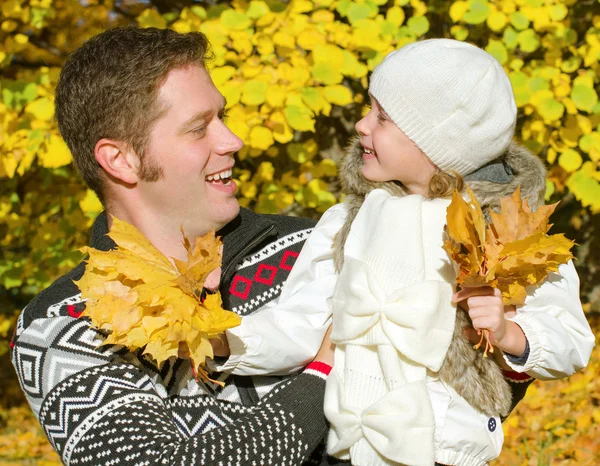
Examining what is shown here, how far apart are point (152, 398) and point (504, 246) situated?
1.00 m

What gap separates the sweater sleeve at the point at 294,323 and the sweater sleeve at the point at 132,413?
0.08 m

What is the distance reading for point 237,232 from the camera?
8.10 ft

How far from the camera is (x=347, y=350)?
2121 mm

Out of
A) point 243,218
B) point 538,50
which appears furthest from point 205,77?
point 538,50

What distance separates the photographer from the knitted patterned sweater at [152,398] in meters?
1.91

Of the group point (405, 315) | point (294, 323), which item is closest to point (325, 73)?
point (294, 323)

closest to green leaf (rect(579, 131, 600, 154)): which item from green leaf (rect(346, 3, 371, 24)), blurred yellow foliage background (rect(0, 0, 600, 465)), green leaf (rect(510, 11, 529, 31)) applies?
blurred yellow foliage background (rect(0, 0, 600, 465))

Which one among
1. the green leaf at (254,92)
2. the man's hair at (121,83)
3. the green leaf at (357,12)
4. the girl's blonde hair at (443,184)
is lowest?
the green leaf at (254,92)

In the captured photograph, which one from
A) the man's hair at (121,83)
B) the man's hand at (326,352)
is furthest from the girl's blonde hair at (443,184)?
the man's hair at (121,83)

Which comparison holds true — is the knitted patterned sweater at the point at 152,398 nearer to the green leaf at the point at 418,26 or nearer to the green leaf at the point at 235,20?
the green leaf at the point at 235,20

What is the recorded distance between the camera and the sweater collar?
2398 mm

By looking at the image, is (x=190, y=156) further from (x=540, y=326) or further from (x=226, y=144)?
(x=540, y=326)

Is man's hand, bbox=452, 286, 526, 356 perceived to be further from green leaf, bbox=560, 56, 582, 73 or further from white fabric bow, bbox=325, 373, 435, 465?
green leaf, bbox=560, 56, 582, 73

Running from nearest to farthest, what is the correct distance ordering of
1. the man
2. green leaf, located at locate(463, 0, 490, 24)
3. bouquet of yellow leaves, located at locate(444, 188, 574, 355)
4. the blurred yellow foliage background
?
bouquet of yellow leaves, located at locate(444, 188, 574, 355) < the man < the blurred yellow foliage background < green leaf, located at locate(463, 0, 490, 24)
